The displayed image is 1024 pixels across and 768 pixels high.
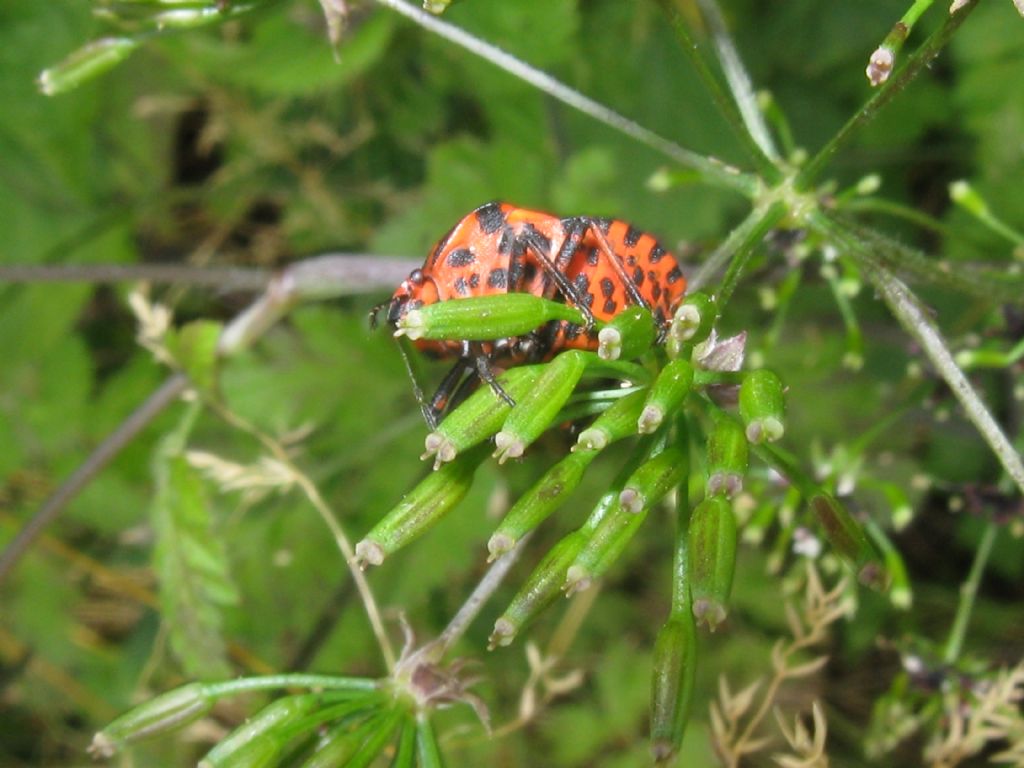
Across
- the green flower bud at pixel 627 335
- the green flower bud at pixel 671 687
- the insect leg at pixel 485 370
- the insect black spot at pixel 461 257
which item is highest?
the insect black spot at pixel 461 257

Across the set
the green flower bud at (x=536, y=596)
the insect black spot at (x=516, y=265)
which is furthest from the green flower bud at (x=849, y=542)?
the insect black spot at (x=516, y=265)

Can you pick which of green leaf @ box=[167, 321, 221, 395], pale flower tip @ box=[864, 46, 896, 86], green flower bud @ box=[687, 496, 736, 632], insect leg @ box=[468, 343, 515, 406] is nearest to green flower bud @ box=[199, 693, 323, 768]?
insect leg @ box=[468, 343, 515, 406]

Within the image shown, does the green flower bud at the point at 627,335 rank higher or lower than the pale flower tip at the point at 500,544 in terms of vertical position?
higher

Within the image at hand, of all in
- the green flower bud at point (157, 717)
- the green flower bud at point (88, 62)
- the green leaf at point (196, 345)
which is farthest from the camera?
the green leaf at point (196, 345)

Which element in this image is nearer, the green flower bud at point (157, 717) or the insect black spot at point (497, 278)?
the insect black spot at point (497, 278)

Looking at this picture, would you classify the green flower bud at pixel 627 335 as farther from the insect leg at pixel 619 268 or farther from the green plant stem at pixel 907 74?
the green plant stem at pixel 907 74

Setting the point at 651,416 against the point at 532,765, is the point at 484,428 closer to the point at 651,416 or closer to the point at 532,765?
the point at 651,416

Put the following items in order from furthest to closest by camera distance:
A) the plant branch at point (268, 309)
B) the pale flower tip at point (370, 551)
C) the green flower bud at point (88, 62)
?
the plant branch at point (268, 309), the green flower bud at point (88, 62), the pale flower tip at point (370, 551)
